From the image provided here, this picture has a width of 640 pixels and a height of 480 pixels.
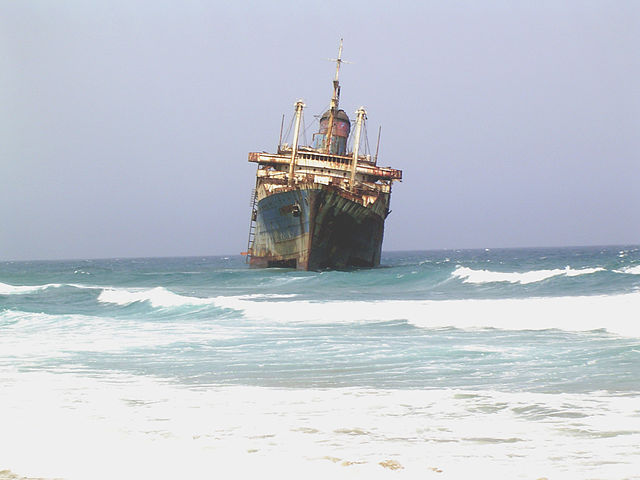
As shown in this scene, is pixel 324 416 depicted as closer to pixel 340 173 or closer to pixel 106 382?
pixel 106 382

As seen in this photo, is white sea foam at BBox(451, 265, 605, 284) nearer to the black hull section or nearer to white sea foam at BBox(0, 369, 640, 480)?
the black hull section

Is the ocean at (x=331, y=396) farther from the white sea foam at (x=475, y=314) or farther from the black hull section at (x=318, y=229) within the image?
the black hull section at (x=318, y=229)

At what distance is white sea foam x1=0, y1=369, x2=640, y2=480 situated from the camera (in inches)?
199

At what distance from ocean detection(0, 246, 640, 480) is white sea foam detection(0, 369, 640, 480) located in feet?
0.08

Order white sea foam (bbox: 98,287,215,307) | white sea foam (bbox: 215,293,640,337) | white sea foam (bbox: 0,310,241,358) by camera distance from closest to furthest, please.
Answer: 1. white sea foam (bbox: 0,310,241,358)
2. white sea foam (bbox: 215,293,640,337)
3. white sea foam (bbox: 98,287,215,307)

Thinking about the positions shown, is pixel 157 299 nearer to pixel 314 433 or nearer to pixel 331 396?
pixel 331 396

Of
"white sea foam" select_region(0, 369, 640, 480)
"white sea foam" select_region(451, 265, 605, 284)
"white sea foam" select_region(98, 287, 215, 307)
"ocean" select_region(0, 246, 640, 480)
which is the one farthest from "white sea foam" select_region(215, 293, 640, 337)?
"white sea foam" select_region(451, 265, 605, 284)

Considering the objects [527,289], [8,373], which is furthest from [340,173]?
[8,373]

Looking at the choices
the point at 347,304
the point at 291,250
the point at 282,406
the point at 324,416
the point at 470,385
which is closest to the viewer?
the point at 324,416

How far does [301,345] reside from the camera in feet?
43.3

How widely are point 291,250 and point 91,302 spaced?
1642 centimetres

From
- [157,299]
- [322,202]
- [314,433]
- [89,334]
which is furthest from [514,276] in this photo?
[314,433]

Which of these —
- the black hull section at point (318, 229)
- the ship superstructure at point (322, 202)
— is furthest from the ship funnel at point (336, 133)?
the black hull section at point (318, 229)

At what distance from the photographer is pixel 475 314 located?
1839 centimetres
